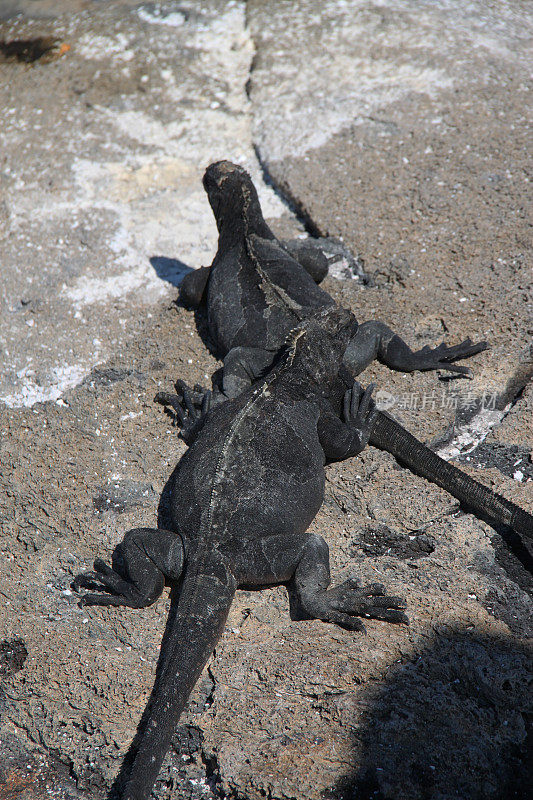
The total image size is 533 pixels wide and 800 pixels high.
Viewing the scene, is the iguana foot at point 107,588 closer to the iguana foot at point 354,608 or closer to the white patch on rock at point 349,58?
the iguana foot at point 354,608

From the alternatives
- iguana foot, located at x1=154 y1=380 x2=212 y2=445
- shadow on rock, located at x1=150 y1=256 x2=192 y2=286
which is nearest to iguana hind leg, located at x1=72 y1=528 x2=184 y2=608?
iguana foot, located at x1=154 y1=380 x2=212 y2=445

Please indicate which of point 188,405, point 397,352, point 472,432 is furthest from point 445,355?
point 188,405

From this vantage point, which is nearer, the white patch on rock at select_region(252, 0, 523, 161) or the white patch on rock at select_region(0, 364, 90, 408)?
the white patch on rock at select_region(0, 364, 90, 408)

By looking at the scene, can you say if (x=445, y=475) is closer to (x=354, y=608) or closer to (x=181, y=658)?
(x=354, y=608)

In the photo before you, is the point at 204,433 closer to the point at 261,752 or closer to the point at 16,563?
the point at 16,563

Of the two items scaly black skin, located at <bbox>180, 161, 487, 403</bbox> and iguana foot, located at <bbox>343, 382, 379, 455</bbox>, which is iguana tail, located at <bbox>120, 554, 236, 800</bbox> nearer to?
iguana foot, located at <bbox>343, 382, 379, 455</bbox>
